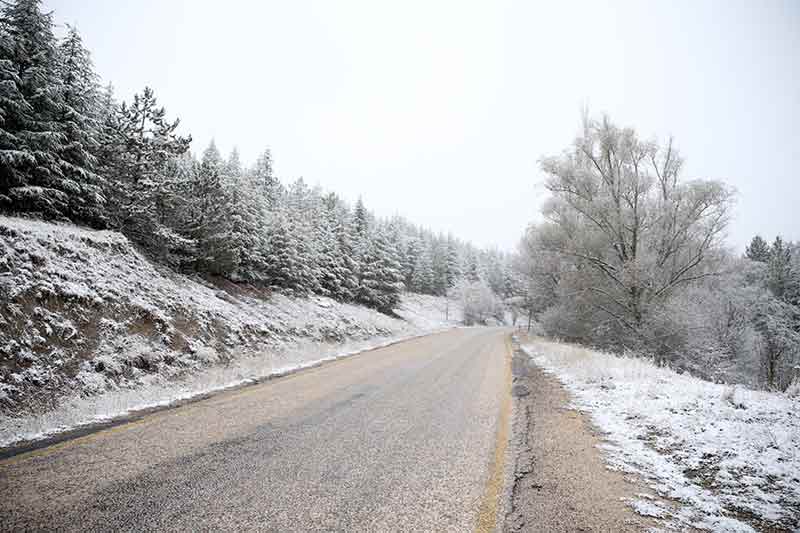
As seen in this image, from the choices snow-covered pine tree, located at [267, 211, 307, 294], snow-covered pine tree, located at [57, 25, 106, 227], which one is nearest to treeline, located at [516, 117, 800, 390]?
snow-covered pine tree, located at [267, 211, 307, 294]

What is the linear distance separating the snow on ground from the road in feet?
5.39

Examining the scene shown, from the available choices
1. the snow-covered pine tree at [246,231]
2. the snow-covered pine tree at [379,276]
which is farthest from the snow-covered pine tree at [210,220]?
the snow-covered pine tree at [379,276]

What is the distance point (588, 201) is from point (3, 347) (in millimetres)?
18397

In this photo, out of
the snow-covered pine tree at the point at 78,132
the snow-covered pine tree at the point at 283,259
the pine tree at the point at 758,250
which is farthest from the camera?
the pine tree at the point at 758,250

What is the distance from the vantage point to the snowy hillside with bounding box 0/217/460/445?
20.3ft

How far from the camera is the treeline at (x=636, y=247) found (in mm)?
14680

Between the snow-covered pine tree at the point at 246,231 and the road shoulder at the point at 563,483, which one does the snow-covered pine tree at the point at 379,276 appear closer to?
the snow-covered pine tree at the point at 246,231

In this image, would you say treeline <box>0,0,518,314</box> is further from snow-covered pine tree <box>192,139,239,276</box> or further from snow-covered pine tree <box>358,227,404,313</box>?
snow-covered pine tree <box>358,227,404,313</box>

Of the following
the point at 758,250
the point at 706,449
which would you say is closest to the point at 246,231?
the point at 706,449

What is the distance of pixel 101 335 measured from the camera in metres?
8.34

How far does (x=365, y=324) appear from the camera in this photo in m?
25.9

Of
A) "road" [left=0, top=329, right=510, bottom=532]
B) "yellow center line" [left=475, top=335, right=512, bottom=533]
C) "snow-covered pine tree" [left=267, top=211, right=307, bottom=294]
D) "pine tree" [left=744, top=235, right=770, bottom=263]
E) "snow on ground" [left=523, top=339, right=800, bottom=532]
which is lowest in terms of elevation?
"road" [left=0, top=329, right=510, bottom=532]

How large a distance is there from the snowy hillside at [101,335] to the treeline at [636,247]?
11831 millimetres

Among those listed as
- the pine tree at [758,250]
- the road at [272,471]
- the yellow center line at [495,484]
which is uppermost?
the pine tree at [758,250]
